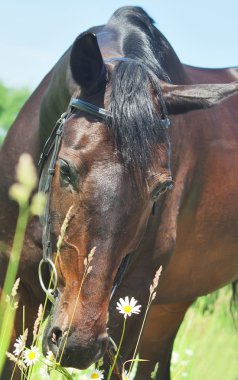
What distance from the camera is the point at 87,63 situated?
380 centimetres

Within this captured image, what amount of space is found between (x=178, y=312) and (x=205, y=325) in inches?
56.2

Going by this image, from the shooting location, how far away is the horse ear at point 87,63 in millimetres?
3736

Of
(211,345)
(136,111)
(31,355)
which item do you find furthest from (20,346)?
(211,345)

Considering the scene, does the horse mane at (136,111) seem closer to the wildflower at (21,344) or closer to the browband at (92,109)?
the browband at (92,109)

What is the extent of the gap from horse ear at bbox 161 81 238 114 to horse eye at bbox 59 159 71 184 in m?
0.61

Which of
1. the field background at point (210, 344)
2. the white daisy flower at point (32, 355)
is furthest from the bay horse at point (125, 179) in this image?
the field background at point (210, 344)

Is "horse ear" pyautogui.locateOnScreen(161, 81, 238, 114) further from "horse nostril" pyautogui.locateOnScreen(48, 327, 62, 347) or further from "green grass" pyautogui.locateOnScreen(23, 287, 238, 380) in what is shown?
"green grass" pyautogui.locateOnScreen(23, 287, 238, 380)

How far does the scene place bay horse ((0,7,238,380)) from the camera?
3.41 meters

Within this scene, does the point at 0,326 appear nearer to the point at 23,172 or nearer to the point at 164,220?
the point at 164,220

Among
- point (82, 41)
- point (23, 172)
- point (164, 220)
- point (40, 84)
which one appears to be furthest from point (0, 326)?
point (23, 172)

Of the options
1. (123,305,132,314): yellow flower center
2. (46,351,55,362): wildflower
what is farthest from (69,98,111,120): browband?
(46,351,55,362): wildflower

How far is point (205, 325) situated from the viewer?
7672 mm

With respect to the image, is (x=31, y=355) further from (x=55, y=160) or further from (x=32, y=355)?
(x=55, y=160)

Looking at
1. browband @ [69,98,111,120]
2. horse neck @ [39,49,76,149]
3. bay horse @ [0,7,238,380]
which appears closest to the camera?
bay horse @ [0,7,238,380]
